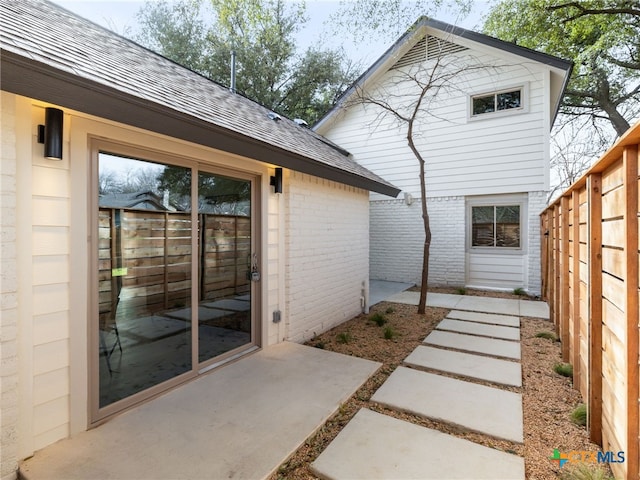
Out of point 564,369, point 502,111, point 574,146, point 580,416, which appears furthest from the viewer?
point 574,146

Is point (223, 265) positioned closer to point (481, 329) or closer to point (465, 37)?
point (481, 329)

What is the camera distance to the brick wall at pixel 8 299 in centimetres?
174

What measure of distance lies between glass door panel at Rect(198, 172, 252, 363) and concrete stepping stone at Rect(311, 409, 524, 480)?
169 cm

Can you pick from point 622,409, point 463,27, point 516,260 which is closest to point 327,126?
point 463,27

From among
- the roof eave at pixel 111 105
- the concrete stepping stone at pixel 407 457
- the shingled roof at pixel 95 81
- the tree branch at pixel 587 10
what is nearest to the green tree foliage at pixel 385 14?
the tree branch at pixel 587 10

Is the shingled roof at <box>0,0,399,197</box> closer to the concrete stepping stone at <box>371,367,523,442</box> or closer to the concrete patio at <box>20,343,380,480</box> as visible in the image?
the concrete patio at <box>20,343,380,480</box>

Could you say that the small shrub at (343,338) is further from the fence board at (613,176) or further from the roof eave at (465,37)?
the roof eave at (465,37)

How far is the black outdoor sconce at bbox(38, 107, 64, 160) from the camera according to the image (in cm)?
196

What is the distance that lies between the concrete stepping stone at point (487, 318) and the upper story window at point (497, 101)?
203 inches

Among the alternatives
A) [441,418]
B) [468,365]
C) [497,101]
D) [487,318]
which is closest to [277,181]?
[441,418]

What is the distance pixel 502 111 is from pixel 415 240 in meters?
3.82

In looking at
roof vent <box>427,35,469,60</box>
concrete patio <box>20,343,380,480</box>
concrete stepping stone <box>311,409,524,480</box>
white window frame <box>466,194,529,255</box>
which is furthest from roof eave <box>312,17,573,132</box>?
concrete stepping stone <box>311,409,524,480</box>

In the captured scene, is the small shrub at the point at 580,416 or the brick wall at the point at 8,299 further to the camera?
the small shrub at the point at 580,416

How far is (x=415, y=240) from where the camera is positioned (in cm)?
885
